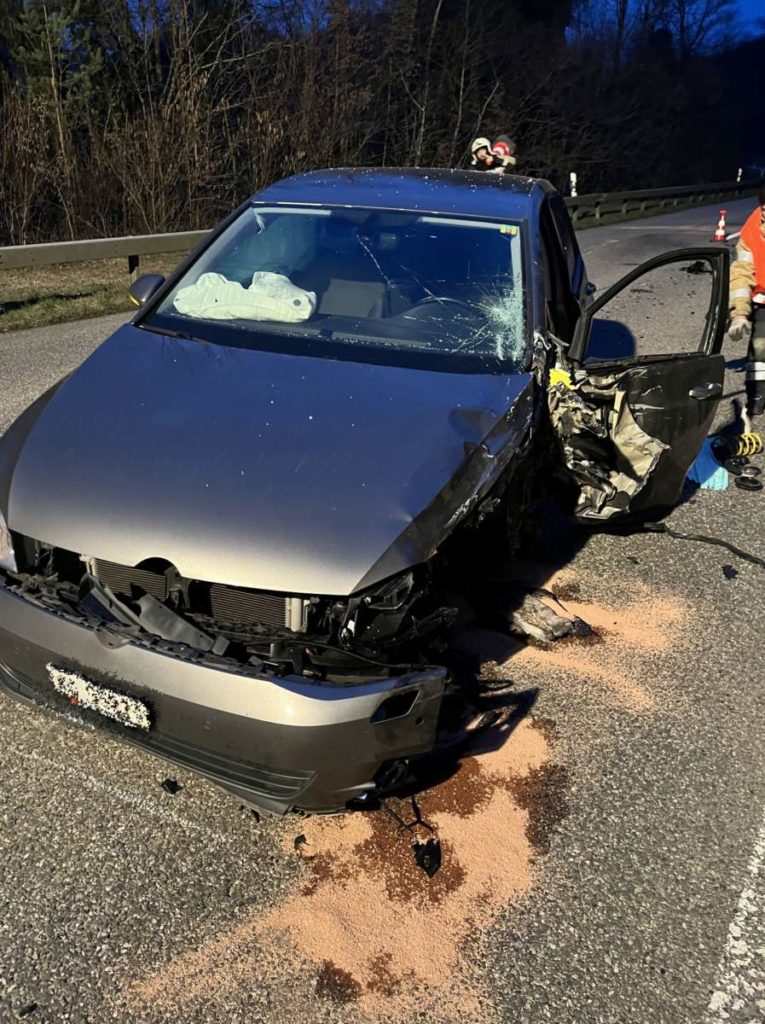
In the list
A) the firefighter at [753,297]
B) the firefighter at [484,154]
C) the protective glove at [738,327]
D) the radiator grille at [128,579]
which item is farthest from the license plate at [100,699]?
the firefighter at [484,154]

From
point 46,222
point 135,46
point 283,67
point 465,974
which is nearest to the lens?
point 465,974

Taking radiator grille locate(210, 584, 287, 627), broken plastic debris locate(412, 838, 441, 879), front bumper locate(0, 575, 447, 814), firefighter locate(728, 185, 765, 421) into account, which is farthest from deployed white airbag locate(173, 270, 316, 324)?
firefighter locate(728, 185, 765, 421)

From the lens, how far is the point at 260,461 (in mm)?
2633

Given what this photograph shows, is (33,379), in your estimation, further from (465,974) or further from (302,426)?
(465,974)

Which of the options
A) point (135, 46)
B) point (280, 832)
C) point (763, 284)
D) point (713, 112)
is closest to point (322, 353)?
point (280, 832)

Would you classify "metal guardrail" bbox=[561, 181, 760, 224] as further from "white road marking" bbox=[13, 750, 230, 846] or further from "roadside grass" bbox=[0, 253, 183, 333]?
"white road marking" bbox=[13, 750, 230, 846]

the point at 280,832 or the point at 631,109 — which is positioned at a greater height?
the point at 631,109

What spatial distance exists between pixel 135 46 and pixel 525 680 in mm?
15458

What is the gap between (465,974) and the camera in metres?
2.19

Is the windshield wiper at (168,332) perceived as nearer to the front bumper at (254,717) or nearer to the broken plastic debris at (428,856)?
the front bumper at (254,717)

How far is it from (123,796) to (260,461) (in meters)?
1.16

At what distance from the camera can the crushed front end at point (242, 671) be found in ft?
7.20

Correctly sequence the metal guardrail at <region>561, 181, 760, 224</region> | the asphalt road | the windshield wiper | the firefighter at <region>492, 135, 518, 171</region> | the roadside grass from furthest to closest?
the metal guardrail at <region>561, 181, 760, 224</region> → the roadside grass → the firefighter at <region>492, 135, 518, 171</region> → the windshield wiper → the asphalt road

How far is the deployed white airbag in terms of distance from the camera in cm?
362
